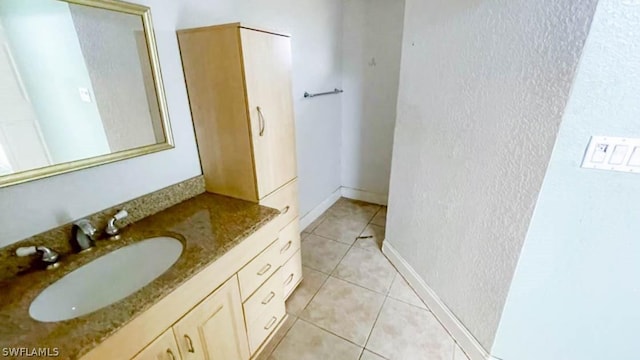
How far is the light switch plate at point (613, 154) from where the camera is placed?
0.89 m

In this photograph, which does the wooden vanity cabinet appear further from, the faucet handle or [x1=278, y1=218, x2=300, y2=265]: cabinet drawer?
the faucet handle

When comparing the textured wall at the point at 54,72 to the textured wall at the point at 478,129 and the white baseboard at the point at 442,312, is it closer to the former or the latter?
the textured wall at the point at 478,129

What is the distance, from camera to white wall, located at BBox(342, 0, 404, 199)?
264 centimetres

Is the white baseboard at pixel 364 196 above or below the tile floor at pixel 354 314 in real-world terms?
above

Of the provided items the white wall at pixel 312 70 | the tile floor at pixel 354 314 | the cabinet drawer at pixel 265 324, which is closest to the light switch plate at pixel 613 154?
the tile floor at pixel 354 314

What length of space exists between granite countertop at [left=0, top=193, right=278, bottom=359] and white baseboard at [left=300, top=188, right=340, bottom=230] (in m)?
1.29

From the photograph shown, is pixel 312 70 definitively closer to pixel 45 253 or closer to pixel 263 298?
pixel 263 298

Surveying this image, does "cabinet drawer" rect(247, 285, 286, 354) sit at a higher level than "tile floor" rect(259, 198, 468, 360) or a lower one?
higher

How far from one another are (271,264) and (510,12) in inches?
60.4

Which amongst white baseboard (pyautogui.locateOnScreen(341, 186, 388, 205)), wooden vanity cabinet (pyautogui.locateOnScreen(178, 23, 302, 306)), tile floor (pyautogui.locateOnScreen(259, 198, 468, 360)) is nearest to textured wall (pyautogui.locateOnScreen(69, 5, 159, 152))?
wooden vanity cabinet (pyautogui.locateOnScreen(178, 23, 302, 306))

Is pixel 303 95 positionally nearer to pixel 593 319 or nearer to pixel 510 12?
pixel 510 12

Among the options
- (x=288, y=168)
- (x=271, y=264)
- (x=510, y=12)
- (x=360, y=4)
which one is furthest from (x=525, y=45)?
(x=360, y=4)

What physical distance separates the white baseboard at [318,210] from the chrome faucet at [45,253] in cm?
184

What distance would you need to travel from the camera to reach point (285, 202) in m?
1.71
